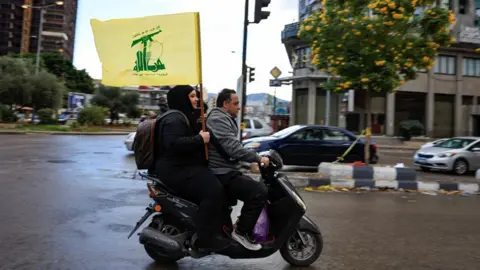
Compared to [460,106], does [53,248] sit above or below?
below

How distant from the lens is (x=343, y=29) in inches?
464

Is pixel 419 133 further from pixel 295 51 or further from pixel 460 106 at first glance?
pixel 295 51

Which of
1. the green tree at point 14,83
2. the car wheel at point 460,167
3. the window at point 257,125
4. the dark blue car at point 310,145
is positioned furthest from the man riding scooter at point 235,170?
the green tree at point 14,83

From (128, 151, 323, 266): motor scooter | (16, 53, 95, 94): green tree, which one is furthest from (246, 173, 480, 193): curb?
(16, 53, 95, 94): green tree

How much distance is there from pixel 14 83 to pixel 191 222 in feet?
115

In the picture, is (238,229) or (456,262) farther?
(456,262)

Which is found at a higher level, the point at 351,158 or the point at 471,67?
the point at 471,67

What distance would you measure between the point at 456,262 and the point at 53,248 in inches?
173

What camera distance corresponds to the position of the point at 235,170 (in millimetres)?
4422

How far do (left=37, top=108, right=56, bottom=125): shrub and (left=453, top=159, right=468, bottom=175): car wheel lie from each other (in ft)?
105

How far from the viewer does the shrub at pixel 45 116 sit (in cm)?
3800

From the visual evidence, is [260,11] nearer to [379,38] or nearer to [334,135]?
[379,38]

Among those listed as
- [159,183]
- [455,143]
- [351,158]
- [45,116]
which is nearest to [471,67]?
[455,143]

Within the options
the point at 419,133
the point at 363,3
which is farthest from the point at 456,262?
the point at 419,133
